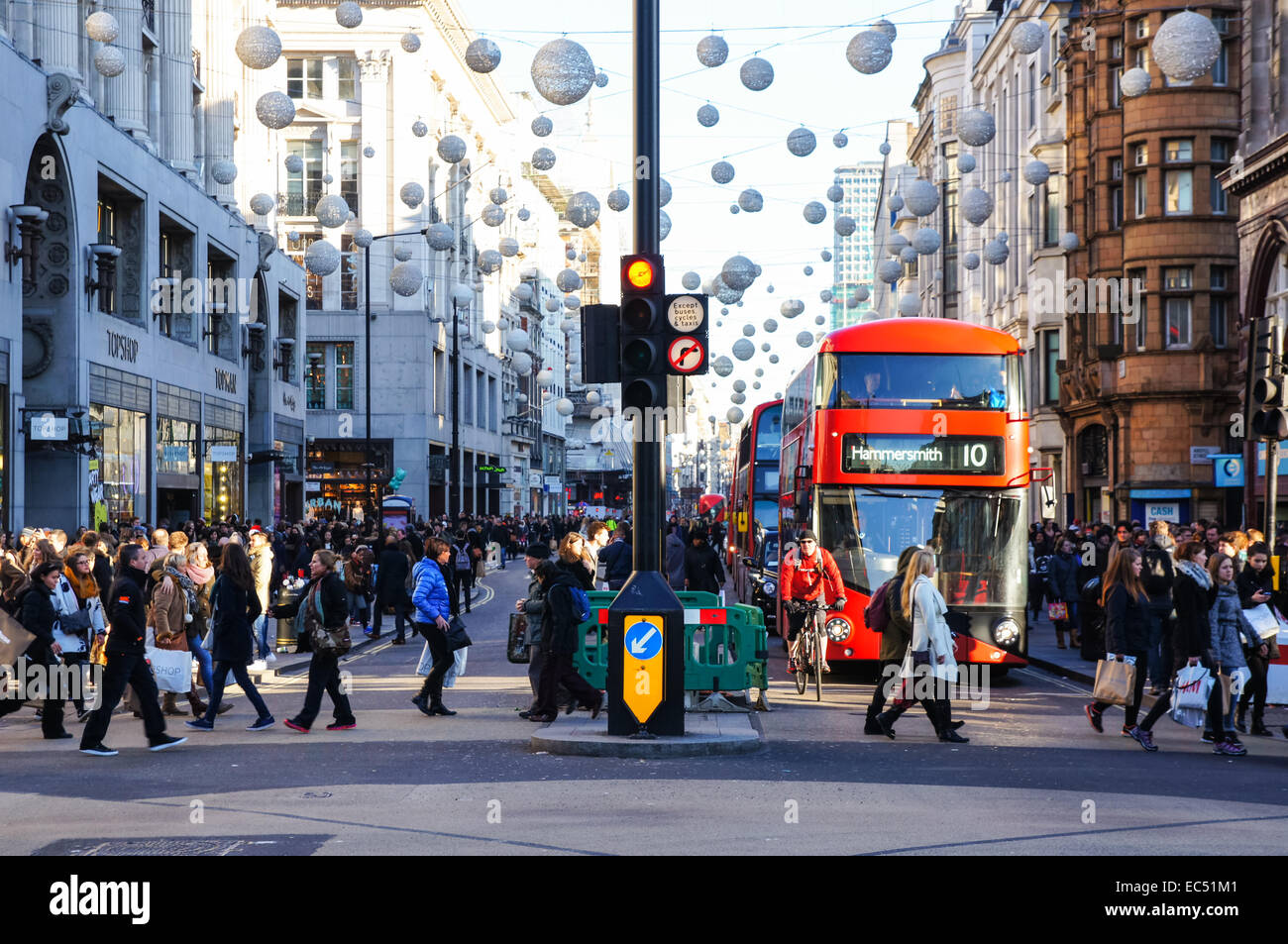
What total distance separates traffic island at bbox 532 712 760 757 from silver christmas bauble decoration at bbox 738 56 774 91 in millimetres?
9407

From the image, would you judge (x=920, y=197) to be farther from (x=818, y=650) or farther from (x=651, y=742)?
(x=651, y=742)

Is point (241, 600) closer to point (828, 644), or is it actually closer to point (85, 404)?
point (828, 644)

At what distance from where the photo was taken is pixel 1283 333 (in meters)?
31.9

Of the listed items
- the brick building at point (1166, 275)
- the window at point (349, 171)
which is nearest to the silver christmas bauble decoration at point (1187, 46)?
the brick building at point (1166, 275)

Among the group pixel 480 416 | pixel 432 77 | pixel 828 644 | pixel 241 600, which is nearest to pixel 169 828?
pixel 241 600

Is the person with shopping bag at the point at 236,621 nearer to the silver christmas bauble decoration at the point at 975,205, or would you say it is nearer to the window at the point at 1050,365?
the silver christmas bauble decoration at the point at 975,205

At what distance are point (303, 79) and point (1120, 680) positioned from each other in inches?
2262

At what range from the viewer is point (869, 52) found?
19188mm

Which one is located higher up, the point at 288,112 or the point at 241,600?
the point at 288,112

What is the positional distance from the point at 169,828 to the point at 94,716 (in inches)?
163

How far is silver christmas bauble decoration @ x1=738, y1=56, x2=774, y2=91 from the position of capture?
66.7 feet

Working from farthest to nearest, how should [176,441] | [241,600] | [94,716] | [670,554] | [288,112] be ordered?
[176,441] → [670,554] → [288,112] → [241,600] → [94,716]

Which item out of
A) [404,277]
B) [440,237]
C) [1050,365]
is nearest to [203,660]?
[404,277]
